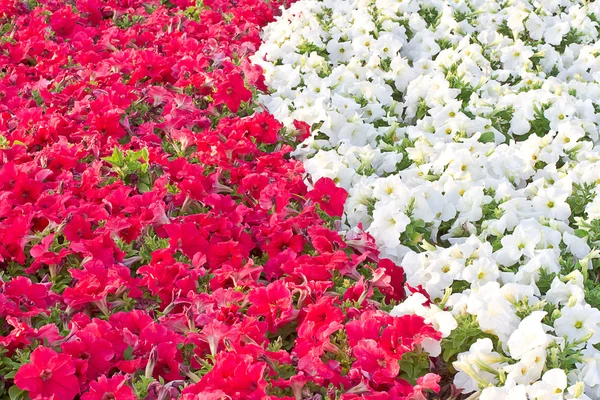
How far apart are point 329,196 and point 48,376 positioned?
1.43m

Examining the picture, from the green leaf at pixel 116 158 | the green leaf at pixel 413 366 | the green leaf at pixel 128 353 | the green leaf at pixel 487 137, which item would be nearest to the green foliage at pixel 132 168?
the green leaf at pixel 116 158

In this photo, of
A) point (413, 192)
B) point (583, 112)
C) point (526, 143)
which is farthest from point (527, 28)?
point (413, 192)

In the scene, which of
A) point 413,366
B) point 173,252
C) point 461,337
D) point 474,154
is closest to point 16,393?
point 173,252

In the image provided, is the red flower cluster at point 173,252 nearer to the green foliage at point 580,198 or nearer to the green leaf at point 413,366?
the green leaf at point 413,366

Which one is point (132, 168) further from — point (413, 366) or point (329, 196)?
point (413, 366)

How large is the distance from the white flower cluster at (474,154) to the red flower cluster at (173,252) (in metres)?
0.18

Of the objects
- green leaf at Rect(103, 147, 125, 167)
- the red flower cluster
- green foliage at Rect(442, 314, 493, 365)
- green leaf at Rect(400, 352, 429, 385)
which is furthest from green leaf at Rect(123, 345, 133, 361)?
green leaf at Rect(103, 147, 125, 167)

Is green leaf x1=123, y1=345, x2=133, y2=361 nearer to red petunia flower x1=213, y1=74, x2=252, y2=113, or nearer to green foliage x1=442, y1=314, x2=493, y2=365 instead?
green foliage x1=442, y1=314, x2=493, y2=365

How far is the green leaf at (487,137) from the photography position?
372cm

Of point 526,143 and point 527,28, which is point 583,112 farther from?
point 527,28

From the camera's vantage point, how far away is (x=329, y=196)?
3.16 m

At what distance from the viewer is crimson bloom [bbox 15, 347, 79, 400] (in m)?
2.13

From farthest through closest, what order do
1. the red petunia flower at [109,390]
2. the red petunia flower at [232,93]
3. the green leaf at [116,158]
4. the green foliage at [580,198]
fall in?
the red petunia flower at [232,93] → the green leaf at [116,158] → the green foliage at [580,198] → the red petunia flower at [109,390]

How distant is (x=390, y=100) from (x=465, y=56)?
0.62 meters
